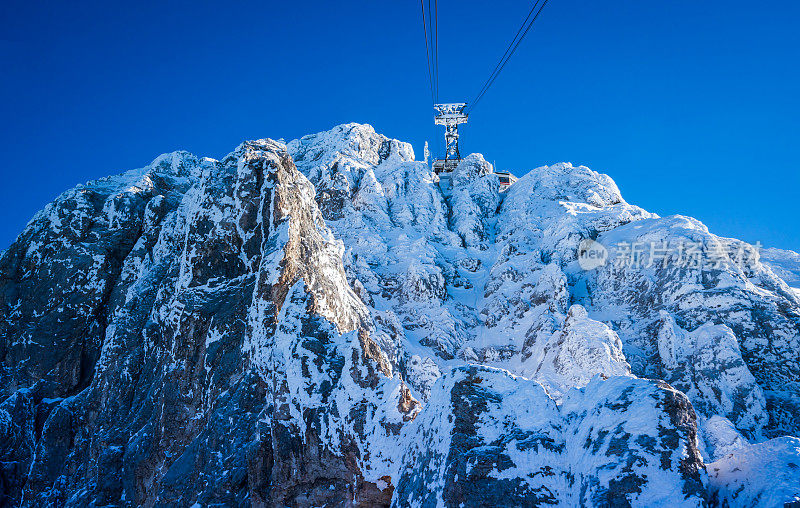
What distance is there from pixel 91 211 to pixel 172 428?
1123 inches

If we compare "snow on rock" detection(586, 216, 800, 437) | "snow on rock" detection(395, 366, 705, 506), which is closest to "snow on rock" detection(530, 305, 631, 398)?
"snow on rock" detection(586, 216, 800, 437)

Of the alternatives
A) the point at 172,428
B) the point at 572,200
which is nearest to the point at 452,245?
the point at 572,200

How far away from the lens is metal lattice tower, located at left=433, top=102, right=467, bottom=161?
91.4m

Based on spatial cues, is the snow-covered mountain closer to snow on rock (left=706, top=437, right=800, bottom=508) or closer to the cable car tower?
snow on rock (left=706, top=437, right=800, bottom=508)

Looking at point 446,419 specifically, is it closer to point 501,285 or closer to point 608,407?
point 608,407

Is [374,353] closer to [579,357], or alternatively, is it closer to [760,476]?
[760,476]

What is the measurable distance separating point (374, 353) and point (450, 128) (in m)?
77.2

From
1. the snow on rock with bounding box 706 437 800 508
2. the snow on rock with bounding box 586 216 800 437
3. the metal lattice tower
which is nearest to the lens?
the snow on rock with bounding box 706 437 800 508

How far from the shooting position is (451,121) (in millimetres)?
92000

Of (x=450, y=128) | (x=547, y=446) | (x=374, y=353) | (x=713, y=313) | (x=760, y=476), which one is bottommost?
(x=760, y=476)

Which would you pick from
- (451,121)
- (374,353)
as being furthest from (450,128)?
(374,353)

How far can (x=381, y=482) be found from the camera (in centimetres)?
1691

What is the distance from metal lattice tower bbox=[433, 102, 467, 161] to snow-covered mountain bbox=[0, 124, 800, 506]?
84.3 ft

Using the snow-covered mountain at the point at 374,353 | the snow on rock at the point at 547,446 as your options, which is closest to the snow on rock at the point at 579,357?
the snow-covered mountain at the point at 374,353
